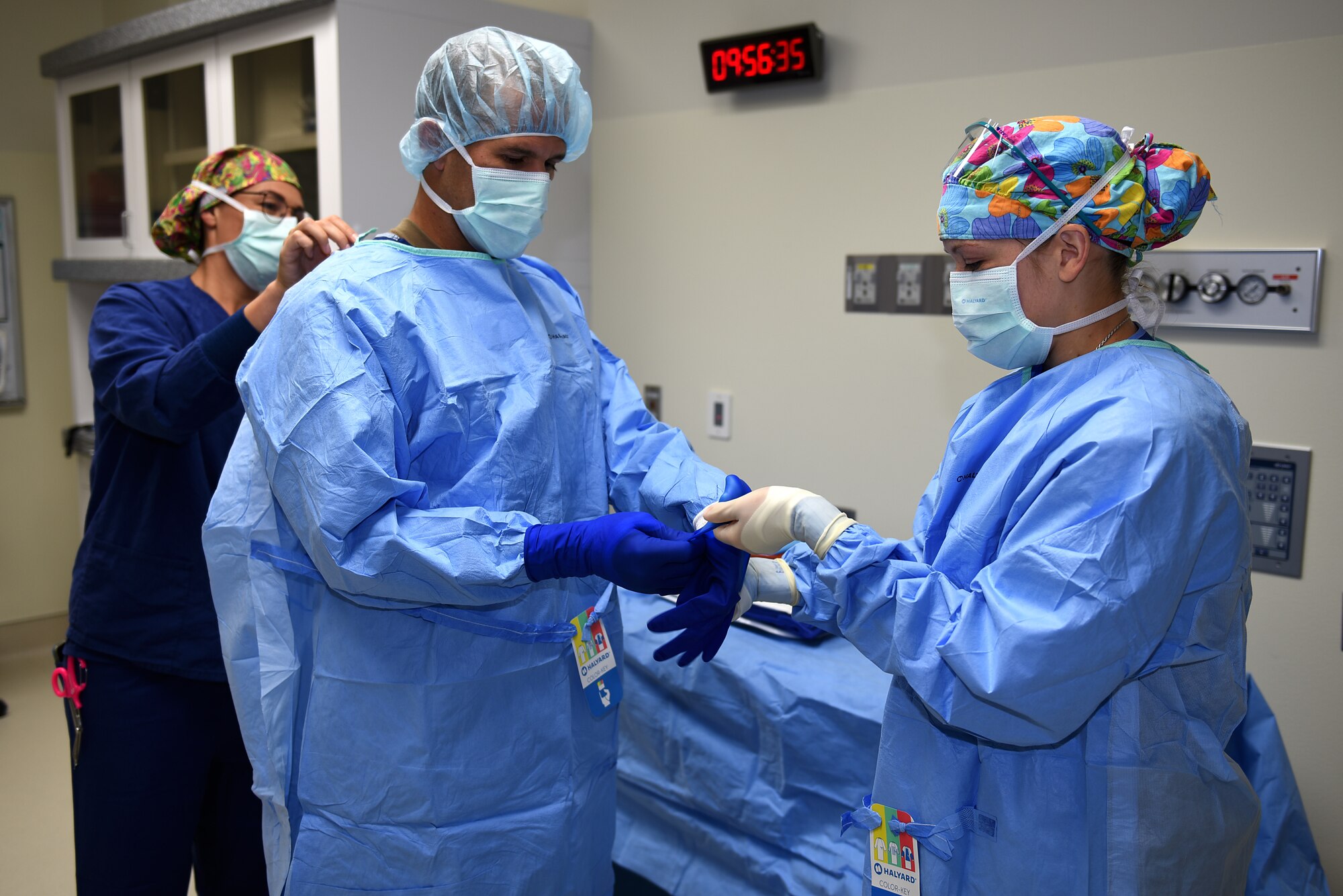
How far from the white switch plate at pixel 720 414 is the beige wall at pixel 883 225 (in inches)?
0.9

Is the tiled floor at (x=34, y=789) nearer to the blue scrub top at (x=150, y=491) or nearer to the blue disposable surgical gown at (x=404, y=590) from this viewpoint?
the blue scrub top at (x=150, y=491)

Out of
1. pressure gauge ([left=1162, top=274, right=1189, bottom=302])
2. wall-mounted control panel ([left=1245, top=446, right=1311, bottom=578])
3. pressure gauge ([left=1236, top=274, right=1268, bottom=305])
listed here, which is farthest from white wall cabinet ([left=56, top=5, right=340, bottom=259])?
wall-mounted control panel ([left=1245, top=446, right=1311, bottom=578])

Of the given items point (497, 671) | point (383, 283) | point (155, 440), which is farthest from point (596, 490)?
point (155, 440)

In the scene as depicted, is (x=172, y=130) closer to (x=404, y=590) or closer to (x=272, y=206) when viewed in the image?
(x=272, y=206)

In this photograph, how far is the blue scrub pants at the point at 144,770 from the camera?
1487mm

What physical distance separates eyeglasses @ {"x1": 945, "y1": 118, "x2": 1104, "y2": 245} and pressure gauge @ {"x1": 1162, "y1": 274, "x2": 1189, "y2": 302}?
847 mm

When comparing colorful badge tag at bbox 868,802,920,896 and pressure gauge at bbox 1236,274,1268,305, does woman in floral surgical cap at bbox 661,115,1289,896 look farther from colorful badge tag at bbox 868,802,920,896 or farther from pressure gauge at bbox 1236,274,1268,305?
pressure gauge at bbox 1236,274,1268,305

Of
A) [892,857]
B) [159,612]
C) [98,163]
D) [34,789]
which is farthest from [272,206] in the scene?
[34,789]

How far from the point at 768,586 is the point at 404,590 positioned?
0.51 m

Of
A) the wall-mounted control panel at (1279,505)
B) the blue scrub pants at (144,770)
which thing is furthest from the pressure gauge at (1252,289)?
the blue scrub pants at (144,770)

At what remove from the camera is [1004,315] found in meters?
1.16

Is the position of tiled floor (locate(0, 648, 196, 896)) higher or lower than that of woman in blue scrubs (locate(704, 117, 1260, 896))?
lower

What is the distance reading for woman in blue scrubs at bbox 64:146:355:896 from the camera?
1.48 m

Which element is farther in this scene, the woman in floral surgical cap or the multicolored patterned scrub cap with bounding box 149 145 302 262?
the multicolored patterned scrub cap with bounding box 149 145 302 262
